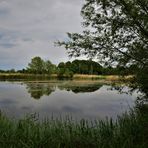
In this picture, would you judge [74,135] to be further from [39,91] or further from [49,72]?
[49,72]

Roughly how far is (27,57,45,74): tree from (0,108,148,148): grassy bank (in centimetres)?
8585

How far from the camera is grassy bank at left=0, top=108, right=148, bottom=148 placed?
7.40 m

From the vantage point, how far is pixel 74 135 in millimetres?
8242

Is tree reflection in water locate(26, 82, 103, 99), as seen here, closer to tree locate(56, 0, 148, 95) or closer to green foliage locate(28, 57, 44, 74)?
tree locate(56, 0, 148, 95)

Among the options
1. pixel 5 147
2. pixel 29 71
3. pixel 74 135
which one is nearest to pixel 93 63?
pixel 74 135

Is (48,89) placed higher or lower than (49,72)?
lower

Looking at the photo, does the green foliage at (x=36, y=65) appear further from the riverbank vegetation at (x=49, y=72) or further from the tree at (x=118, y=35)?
the tree at (x=118, y=35)

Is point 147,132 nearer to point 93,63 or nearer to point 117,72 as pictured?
point 117,72

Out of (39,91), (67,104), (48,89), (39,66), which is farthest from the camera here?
(39,66)

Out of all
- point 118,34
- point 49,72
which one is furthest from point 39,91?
point 49,72

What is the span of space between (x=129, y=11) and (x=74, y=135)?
536 centimetres

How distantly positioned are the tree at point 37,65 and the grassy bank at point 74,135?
85.9 metres

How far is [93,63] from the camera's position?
13070mm

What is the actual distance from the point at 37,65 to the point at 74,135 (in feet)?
291
